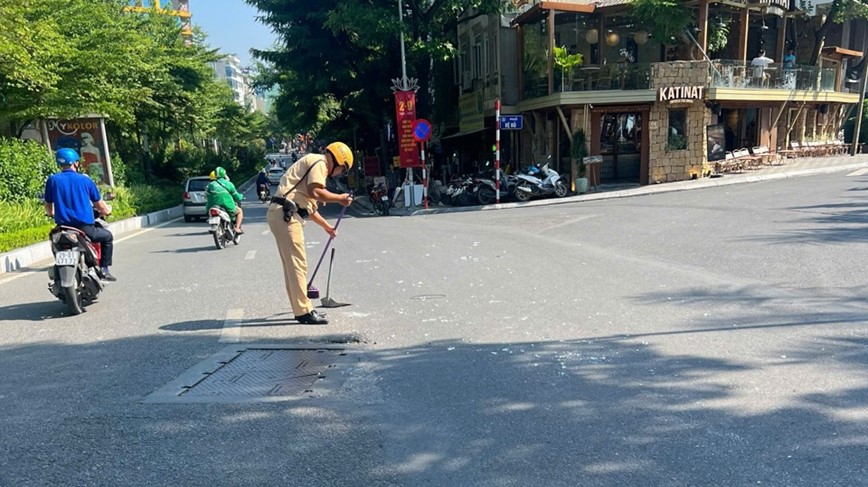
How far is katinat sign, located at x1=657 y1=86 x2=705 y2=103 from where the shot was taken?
20.2m

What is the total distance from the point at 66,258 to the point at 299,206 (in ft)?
9.18

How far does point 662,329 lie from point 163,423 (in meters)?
4.26

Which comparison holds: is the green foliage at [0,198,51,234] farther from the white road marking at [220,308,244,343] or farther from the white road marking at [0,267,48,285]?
the white road marking at [220,308,244,343]

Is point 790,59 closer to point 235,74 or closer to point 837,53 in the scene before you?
point 837,53

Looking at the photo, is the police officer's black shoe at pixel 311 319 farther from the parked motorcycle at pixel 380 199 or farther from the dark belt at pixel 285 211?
the parked motorcycle at pixel 380 199

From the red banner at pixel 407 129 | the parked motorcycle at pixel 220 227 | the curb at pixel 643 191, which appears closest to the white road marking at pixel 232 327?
the parked motorcycle at pixel 220 227

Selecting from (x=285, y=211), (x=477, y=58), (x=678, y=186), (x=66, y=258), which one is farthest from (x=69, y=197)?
(x=477, y=58)

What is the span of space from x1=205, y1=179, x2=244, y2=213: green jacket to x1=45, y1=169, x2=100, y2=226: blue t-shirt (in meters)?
5.12

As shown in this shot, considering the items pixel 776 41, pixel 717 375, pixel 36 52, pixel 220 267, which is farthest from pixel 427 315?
pixel 776 41

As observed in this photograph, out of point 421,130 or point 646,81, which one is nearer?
point 646,81

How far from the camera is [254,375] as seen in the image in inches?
176

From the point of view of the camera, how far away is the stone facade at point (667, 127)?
2027 centimetres

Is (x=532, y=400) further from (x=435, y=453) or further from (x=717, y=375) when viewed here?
(x=717, y=375)

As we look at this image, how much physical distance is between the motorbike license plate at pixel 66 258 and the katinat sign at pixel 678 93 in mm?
19089
